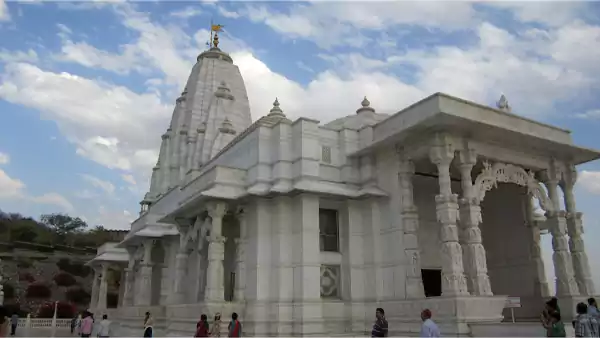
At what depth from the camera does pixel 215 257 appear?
592 inches

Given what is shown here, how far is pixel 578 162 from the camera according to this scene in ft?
56.0

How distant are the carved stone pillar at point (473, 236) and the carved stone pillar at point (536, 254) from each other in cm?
485

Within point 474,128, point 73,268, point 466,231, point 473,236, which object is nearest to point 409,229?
Answer: point 466,231

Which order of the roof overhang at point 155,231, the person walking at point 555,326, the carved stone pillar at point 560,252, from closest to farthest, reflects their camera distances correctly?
the person walking at point 555,326 → the carved stone pillar at point 560,252 → the roof overhang at point 155,231

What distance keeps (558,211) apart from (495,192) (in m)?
3.42

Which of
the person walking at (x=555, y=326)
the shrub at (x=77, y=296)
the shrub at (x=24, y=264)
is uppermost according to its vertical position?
the shrub at (x=24, y=264)

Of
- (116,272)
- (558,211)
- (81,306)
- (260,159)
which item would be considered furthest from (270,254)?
(116,272)

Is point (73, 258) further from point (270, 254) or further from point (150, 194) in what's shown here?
point (270, 254)

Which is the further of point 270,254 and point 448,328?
point 270,254

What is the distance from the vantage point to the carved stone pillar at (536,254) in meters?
17.0

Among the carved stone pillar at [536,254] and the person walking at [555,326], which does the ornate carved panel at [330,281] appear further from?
the person walking at [555,326]

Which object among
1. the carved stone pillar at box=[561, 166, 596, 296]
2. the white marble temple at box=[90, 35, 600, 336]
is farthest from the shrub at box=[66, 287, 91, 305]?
the carved stone pillar at box=[561, 166, 596, 296]

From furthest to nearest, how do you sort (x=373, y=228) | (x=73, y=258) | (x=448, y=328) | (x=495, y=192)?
1. (x=73, y=258)
2. (x=495, y=192)
3. (x=373, y=228)
4. (x=448, y=328)

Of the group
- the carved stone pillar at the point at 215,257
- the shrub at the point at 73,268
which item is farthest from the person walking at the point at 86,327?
the shrub at the point at 73,268
